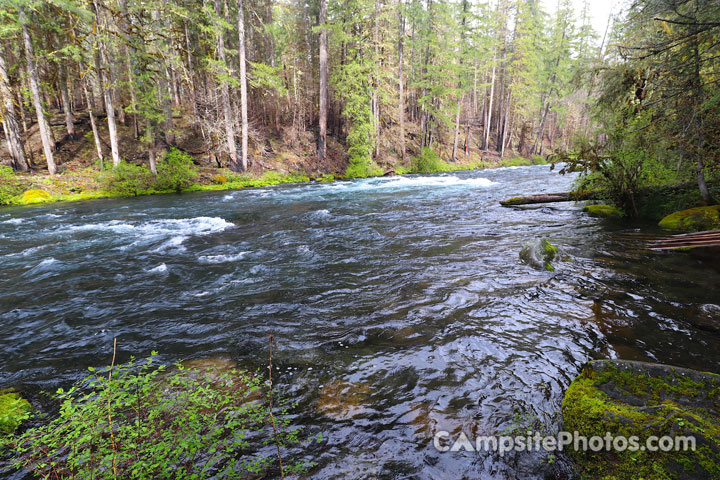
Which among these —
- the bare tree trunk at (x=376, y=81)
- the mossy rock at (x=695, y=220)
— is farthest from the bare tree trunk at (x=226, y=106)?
the mossy rock at (x=695, y=220)

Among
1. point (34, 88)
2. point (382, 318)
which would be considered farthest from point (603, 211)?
point (34, 88)

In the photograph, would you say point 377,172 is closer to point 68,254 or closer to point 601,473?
point 68,254

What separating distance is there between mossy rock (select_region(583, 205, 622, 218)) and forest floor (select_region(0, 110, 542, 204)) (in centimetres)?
1718

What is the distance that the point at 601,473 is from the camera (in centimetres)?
205

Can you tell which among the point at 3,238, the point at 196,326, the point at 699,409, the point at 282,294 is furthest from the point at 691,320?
the point at 3,238

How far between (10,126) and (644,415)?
26319 mm

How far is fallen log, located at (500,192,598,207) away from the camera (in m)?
10.1

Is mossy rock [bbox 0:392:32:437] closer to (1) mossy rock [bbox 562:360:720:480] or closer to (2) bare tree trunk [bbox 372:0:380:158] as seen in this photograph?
(1) mossy rock [bbox 562:360:720:480]

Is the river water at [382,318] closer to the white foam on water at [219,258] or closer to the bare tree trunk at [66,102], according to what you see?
the white foam on water at [219,258]

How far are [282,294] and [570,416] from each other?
14.1 feet

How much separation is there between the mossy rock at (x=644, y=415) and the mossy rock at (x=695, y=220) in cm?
646

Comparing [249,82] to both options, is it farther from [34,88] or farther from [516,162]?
[516,162]

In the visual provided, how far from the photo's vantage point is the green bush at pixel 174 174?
18125 millimetres

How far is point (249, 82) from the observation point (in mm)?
23219
